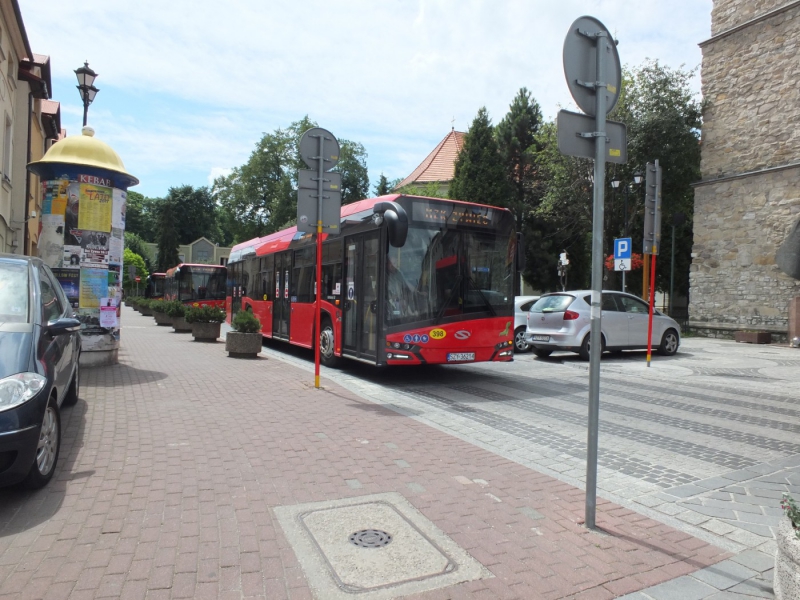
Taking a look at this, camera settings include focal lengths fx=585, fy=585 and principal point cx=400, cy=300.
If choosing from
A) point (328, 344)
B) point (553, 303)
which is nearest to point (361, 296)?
point (328, 344)

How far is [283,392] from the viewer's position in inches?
317

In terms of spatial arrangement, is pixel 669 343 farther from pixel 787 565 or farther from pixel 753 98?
pixel 787 565

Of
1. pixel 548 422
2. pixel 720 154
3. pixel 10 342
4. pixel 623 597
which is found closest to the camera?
pixel 623 597

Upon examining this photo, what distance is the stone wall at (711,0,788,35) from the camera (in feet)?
67.8

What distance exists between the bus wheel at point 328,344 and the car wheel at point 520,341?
6026mm

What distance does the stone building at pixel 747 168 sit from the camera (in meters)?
20.1

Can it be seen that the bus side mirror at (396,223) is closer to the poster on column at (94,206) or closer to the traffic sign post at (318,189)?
the traffic sign post at (318,189)

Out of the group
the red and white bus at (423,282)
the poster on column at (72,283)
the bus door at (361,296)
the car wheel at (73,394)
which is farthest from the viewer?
the poster on column at (72,283)

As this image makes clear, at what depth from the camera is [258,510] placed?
12.5 ft

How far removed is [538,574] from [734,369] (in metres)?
11.1

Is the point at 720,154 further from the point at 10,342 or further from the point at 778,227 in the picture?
the point at 10,342

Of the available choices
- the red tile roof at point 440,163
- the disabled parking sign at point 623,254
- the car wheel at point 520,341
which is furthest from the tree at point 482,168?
the disabled parking sign at point 623,254

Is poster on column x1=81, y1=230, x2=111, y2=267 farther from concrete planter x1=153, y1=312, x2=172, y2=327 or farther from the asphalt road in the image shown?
concrete planter x1=153, y1=312, x2=172, y2=327

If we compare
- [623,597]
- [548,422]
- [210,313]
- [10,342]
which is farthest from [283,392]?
[210,313]
